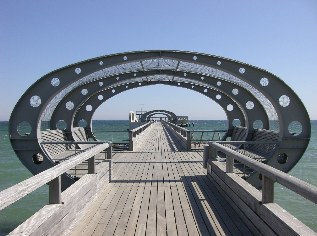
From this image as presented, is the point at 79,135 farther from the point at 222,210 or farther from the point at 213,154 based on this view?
the point at 222,210

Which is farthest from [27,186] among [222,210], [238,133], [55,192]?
[238,133]

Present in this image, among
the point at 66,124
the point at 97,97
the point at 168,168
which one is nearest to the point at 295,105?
the point at 168,168

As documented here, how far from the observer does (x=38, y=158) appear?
522 inches

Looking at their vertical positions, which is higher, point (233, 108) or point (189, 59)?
point (189, 59)

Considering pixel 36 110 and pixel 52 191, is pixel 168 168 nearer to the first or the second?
pixel 36 110

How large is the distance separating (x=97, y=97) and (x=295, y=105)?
13.6 metres

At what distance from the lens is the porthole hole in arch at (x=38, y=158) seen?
13087 mm

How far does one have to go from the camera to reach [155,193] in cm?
712

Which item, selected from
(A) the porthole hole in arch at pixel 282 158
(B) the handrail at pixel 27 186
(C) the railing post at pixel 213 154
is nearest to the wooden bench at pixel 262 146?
(A) the porthole hole in arch at pixel 282 158

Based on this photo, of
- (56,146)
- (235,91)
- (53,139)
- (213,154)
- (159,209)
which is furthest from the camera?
(235,91)

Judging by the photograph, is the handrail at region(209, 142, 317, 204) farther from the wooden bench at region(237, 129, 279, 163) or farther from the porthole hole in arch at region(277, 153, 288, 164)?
the wooden bench at region(237, 129, 279, 163)

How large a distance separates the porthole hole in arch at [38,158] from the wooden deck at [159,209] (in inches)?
197

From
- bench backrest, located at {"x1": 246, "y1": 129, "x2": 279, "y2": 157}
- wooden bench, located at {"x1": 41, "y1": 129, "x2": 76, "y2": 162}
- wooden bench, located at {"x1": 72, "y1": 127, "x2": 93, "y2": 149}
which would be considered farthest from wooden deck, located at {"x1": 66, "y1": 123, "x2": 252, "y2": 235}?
Answer: wooden bench, located at {"x1": 72, "y1": 127, "x2": 93, "y2": 149}

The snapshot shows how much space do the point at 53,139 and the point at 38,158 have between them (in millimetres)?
3178
